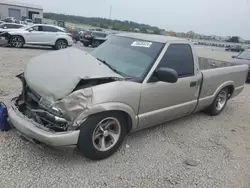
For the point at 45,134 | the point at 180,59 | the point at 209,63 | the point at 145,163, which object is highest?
the point at 180,59

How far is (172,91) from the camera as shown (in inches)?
163

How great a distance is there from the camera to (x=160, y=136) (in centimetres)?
442

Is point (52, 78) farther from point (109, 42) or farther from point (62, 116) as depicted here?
point (109, 42)

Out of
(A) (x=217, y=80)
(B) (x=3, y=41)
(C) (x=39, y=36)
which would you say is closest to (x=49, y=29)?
(C) (x=39, y=36)

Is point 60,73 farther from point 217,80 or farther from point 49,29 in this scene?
point 49,29

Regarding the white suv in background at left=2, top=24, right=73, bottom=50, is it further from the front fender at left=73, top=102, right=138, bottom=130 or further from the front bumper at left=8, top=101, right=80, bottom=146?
the front fender at left=73, top=102, right=138, bottom=130

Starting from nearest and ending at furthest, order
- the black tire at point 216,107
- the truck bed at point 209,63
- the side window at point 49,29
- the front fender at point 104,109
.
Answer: the front fender at point 104,109, the black tire at point 216,107, the truck bed at point 209,63, the side window at point 49,29

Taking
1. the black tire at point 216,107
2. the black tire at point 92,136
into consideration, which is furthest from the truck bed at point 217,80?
the black tire at point 92,136

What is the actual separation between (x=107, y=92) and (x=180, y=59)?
5.93 feet

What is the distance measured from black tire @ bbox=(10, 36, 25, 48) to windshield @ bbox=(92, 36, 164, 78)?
13.2 metres

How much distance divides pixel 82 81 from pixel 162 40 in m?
1.78

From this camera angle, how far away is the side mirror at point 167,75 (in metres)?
3.59

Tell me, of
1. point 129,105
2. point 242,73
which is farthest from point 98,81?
point 242,73

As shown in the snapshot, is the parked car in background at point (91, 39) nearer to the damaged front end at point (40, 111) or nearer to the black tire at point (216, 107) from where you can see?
the black tire at point (216, 107)
